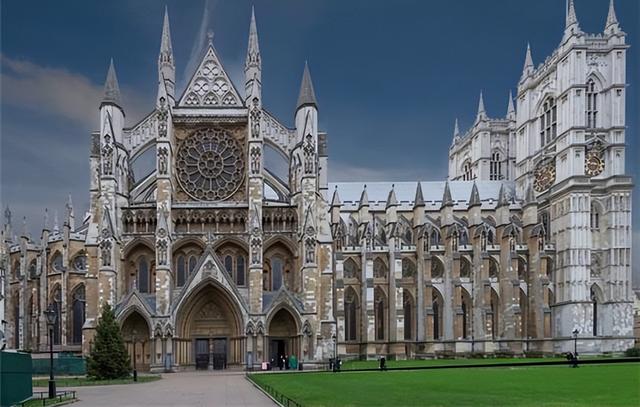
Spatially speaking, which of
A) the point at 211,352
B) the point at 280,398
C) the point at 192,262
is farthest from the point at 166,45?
the point at 280,398

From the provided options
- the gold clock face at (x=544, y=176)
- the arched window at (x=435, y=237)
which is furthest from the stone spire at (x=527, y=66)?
the arched window at (x=435, y=237)

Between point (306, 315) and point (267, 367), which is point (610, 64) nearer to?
point (306, 315)

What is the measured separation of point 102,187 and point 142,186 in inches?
187

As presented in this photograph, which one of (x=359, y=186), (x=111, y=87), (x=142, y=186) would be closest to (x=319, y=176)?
(x=142, y=186)

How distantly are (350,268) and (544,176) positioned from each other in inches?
978

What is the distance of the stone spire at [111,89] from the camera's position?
51.9 m

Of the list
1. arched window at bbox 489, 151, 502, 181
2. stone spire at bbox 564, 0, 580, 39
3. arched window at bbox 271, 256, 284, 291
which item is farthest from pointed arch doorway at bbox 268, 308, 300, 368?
arched window at bbox 489, 151, 502, 181

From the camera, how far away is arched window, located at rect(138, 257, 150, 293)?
5203cm

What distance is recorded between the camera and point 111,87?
52656mm

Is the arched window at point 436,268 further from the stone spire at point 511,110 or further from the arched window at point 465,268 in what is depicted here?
the stone spire at point 511,110

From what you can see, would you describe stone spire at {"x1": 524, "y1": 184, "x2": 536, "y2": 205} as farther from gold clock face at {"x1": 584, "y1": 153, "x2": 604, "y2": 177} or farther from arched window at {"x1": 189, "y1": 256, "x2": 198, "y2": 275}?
arched window at {"x1": 189, "y1": 256, "x2": 198, "y2": 275}

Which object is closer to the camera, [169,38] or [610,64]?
[169,38]

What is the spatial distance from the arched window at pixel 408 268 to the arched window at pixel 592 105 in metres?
23.8

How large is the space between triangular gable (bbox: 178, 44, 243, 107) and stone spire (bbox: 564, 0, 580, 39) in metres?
38.7
